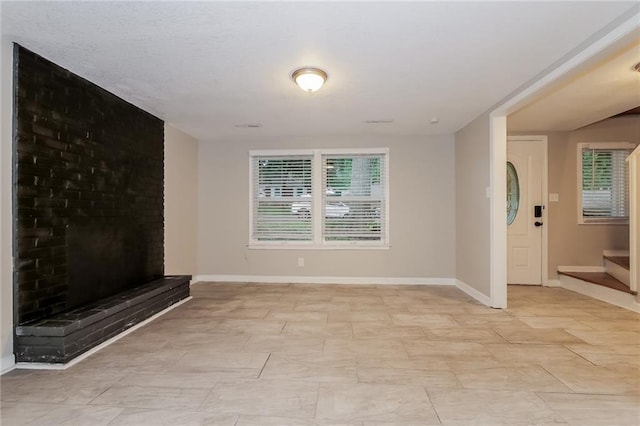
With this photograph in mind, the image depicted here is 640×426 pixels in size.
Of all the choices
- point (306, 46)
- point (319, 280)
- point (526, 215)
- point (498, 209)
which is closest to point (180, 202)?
point (319, 280)

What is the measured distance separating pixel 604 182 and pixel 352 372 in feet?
17.2

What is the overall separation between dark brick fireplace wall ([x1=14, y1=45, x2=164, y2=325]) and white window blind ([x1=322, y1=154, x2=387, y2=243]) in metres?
2.59

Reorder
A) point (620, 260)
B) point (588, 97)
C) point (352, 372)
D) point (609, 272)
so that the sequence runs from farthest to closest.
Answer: point (609, 272), point (620, 260), point (588, 97), point (352, 372)

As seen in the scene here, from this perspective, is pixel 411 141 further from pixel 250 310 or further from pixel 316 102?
pixel 250 310

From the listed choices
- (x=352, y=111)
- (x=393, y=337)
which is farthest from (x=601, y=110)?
(x=393, y=337)

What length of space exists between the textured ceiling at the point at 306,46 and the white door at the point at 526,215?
6.37ft

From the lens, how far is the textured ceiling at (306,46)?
6.25 feet

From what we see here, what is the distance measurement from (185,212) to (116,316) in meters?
2.27

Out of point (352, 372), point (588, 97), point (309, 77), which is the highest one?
point (588, 97)

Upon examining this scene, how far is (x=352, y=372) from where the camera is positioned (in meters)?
2.15

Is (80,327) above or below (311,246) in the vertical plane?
below

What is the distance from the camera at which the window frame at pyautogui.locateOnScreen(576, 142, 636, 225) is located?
4734 mm

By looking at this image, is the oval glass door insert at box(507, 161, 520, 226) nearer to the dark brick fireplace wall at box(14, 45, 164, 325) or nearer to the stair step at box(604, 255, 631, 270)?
the stair step at box(604, 255, 631, 270)

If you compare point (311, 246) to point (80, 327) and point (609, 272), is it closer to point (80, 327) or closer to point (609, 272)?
point (80, 327)
